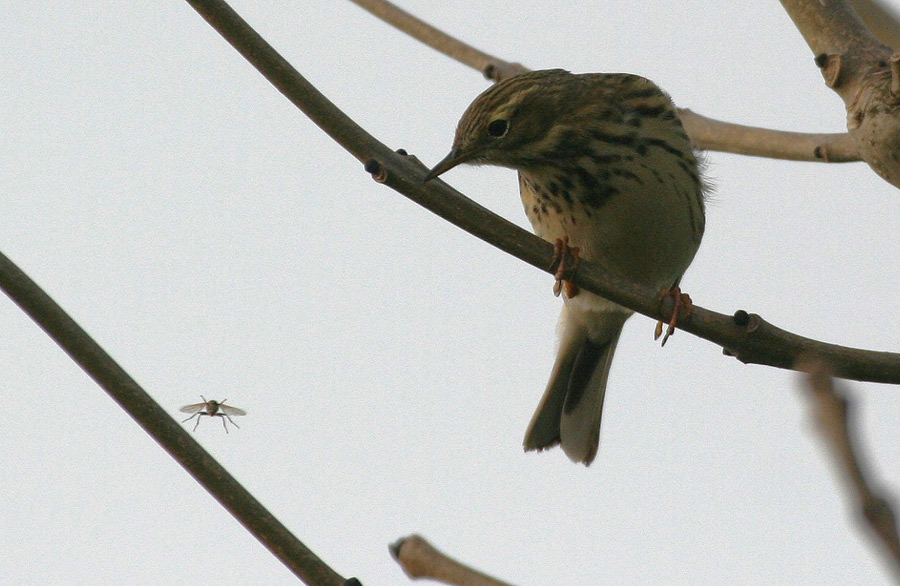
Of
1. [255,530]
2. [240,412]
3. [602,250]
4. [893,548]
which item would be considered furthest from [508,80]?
[893,548]

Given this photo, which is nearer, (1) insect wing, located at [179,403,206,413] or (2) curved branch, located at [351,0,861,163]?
(2) curved branch, located at [351,0,861,163]

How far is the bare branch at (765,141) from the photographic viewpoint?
450cm

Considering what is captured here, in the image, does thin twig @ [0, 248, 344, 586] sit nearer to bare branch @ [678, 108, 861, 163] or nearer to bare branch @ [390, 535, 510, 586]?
bare branch @ [390, 535, 510, 586]

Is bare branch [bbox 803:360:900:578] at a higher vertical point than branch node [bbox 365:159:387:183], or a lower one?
lower

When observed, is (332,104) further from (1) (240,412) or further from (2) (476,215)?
(1) (240,412)

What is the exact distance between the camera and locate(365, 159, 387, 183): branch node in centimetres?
336

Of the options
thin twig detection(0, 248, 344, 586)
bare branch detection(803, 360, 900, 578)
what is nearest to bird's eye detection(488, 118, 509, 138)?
thin twig detection(0, 248, 344, 586)

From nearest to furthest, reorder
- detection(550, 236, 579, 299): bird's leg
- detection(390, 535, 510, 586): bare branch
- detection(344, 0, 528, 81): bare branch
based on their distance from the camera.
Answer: detection(390, 535, 510, 586): bare branch → detection(550, 236, 579, 299): bird's leg → detection(344, 0, 528, 81): bare branch

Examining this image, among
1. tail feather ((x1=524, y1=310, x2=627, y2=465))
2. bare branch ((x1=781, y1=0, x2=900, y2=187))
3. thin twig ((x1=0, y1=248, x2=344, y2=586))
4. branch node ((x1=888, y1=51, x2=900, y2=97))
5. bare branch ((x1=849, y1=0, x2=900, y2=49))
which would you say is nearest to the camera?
thin twig ((x1=0, y1=248, x2=344, y2=586))

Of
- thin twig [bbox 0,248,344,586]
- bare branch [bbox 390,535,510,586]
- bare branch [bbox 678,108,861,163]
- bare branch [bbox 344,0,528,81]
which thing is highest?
bare branch [bbox 344,0,528,81]

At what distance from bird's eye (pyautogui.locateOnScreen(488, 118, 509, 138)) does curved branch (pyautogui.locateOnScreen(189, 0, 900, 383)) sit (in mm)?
1511

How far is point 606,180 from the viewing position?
5.13 m

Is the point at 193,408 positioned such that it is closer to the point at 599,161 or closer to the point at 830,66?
the point at 599,161

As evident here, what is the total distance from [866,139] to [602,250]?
1.85 m
